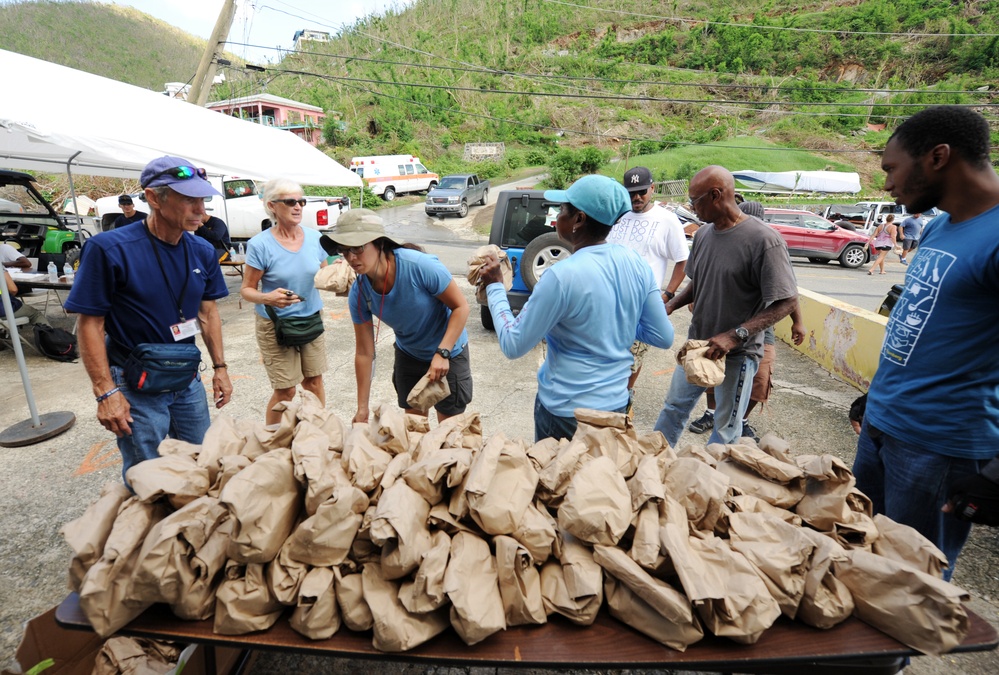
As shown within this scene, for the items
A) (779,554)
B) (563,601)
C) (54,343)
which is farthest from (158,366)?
(54,343)

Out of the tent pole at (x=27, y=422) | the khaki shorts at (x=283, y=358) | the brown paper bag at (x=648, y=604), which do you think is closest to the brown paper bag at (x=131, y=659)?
the brown paper bag at (x=648, y=604)

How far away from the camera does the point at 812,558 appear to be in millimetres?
1375

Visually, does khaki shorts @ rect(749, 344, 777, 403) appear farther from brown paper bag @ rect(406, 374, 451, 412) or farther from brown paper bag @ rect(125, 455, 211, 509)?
brown paper bag @ rect(125, 455, 211, 509)

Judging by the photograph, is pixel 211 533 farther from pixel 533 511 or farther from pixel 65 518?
pixel 65 518

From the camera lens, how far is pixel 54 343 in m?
5.53

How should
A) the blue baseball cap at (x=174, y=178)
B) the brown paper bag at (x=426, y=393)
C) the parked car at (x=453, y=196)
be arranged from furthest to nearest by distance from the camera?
1. the parked car at (x=453, y=196)
2. the brown paper bag at (x=426, y=393)
3. the blue baseball cap at (x=174, y=178)

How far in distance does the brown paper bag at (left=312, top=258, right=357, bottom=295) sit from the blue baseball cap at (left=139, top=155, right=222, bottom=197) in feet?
2.62

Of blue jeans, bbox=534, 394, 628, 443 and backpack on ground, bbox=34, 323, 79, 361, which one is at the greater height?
blue jeans, bbox=534, 394, 628, 443

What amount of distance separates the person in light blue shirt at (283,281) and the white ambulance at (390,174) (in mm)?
24186

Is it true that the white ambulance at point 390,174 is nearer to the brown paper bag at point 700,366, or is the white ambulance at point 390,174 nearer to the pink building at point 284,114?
the pink building at point 284,114

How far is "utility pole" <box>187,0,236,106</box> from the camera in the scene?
10.7m

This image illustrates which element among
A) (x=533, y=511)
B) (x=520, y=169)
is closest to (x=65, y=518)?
(x=533, y=511)

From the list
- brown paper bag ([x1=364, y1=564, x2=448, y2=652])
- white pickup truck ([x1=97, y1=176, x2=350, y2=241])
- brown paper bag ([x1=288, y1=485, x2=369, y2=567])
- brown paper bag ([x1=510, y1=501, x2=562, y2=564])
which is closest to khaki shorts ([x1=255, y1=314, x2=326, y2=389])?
brown paper bag ([x1=288, y1=485, x2=369, y2=567])

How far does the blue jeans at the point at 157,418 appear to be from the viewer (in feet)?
7.51
